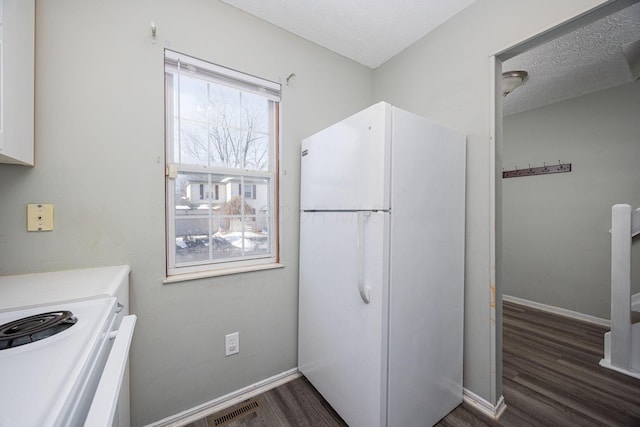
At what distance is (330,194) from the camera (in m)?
1.58

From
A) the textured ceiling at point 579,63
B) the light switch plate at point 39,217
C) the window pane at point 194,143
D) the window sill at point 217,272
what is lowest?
the window sill at point 217,272

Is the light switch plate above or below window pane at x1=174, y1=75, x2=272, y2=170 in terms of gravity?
below

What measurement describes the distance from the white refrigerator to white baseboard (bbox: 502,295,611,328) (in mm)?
2468

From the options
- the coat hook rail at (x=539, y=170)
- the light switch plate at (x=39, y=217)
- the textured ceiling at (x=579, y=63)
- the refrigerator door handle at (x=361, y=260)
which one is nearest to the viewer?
the light switch plate at (x=39, y=217)

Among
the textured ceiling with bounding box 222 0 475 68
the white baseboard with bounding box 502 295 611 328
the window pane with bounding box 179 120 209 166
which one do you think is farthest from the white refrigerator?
the white baseboard with bounding box 502 295 611 328

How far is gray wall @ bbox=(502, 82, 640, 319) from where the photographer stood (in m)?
2.68

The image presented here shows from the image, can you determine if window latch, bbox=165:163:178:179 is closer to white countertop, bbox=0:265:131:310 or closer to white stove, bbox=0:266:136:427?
white countertop, bbox=0:265:131:310

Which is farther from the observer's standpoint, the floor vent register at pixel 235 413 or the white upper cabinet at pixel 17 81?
the floor vent register at pixel 235 413

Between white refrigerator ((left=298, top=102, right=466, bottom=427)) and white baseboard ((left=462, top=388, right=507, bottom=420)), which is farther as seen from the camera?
white baseboard ((left=462, top=388, right=507, bottom=420))

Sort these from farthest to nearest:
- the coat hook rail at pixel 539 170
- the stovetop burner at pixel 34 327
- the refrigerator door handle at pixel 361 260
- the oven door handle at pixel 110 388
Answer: the coat hook rail at pixel 539 170 < the refrigerator door handle at pixel 361 260 < the stovetop burner at pixel 34 327 < the oven door handle at pixel 110 388

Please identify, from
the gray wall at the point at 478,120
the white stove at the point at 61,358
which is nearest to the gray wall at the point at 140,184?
the white stove at the point at 61,358

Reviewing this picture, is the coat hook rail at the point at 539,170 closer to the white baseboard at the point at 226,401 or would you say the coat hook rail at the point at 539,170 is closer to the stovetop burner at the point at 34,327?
the white baseboard at the point at 226,401

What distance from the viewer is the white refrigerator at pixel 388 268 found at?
4.13 ft

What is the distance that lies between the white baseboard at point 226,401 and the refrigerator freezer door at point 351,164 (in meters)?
1.27
